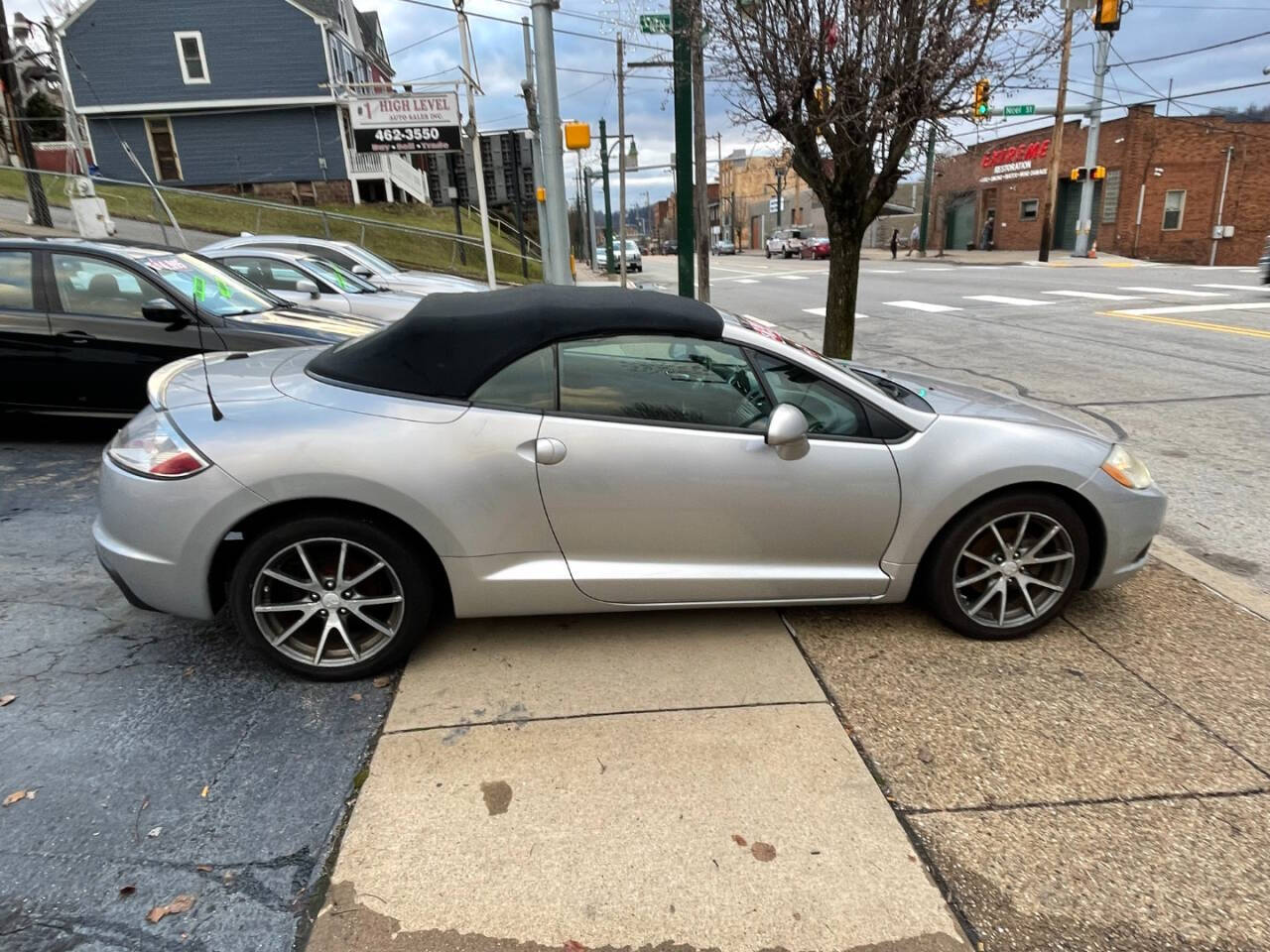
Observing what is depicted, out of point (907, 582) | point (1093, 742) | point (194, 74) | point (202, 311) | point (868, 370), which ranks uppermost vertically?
point (194, 74)

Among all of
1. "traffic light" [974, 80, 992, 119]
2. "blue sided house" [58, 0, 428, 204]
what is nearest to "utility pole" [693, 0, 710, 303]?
"traffic light" [974, 80, 992, 119]

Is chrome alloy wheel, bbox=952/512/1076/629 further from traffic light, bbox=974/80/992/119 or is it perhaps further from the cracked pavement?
traffic light, bbox=974/80/992/119

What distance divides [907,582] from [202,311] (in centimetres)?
523

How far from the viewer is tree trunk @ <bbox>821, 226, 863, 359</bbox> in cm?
695

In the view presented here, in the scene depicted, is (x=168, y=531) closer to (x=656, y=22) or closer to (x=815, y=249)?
(x=656, y=22)

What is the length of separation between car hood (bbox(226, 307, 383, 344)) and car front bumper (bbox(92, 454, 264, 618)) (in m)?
2.86

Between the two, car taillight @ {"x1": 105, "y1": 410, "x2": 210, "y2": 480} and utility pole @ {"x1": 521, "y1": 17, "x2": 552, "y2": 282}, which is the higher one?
utility pole @ {"x1": 521, "y1": 17, "x2": 552, "y2": 282}

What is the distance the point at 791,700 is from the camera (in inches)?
118

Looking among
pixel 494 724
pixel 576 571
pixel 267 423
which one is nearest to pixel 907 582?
pixel 576 571

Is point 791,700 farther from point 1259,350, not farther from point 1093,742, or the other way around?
point 1259,350

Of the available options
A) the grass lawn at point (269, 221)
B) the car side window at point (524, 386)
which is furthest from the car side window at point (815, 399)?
the grass lawn at point (269, 221)

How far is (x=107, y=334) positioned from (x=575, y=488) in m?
4.54

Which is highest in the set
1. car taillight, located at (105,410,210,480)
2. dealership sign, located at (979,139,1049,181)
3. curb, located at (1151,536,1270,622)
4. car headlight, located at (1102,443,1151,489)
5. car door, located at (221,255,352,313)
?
dealership sign, located at (979,139,1049,181)

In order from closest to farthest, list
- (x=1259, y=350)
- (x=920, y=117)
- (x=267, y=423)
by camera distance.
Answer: (x=267, y=423) < (x=920, y=117) < (x=1259, y=350)
